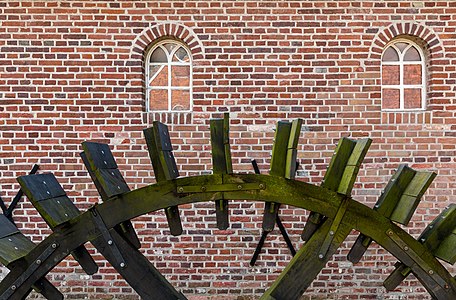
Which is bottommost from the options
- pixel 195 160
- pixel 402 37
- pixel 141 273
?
pixel 141 273

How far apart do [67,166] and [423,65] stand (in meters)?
4.09

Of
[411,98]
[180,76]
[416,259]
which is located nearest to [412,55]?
[411,98]

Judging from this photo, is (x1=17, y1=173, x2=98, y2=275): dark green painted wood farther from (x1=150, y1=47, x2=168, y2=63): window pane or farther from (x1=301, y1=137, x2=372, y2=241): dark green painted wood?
(x1=150, y1=47, x2=168, y2=63): window pane

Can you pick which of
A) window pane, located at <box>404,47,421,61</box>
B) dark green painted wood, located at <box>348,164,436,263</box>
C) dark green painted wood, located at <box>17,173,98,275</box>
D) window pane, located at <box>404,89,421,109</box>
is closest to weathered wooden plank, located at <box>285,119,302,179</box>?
dark green painted wood, located at <box>348,164,436,263</box>

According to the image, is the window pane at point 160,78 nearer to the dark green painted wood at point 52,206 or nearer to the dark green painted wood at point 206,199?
the dark green painted wood at point 52,206

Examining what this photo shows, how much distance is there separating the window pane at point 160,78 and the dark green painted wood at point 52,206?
2.37 metres

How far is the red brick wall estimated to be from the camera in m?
5.55

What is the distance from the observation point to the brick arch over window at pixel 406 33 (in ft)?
18.3

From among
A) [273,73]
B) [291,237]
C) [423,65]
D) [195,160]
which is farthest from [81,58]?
[423,65]

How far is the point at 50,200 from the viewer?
11.2 ft

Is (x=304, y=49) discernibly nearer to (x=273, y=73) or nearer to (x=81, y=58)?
(x=273, y=73)

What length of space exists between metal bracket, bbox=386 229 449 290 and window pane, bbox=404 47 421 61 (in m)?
3.04

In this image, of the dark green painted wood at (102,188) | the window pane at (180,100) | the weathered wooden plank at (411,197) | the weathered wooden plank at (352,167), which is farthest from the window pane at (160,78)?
the weathered wooden plank at (411,197)

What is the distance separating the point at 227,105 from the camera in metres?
5.58
